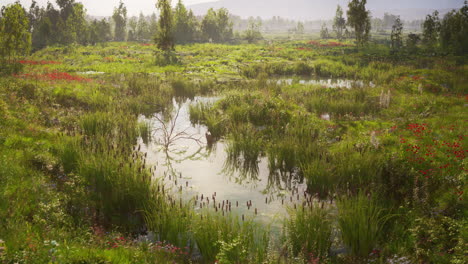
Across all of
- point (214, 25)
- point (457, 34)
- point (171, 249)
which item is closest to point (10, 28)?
point (171, 249)

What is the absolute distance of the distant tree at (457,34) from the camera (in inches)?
1414

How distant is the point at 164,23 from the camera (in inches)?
1294

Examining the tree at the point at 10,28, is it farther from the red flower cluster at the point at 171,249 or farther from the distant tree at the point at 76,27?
the distant tree at the point at 76,27

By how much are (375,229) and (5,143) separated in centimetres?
848

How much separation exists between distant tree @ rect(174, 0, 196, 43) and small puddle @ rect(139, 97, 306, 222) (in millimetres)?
57766

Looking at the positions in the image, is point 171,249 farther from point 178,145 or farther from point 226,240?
point 178,145

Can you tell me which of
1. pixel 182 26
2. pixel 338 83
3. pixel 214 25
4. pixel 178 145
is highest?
pixel 214 25

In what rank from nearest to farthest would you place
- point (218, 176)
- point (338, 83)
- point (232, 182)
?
point (232, 182) → point (218, 176) → point (338, 83)

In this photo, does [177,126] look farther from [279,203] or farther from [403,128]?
[403,128]

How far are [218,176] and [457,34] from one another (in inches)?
1533

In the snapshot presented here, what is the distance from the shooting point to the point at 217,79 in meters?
23.9

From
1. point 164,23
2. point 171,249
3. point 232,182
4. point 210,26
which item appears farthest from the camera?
point 210,26

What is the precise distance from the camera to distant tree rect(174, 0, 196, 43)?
65938 mm

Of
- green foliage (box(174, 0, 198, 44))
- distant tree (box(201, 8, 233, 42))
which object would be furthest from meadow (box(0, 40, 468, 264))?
distant tree (box(201, 8, 233, 42))
